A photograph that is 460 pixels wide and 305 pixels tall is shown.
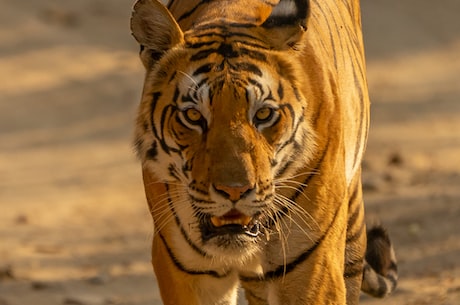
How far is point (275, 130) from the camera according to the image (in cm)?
338

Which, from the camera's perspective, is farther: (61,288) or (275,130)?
(61,288)

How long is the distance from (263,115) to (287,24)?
314 mm

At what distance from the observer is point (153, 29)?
351cm

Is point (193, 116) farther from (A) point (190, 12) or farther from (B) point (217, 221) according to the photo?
(A) point (190, 12)

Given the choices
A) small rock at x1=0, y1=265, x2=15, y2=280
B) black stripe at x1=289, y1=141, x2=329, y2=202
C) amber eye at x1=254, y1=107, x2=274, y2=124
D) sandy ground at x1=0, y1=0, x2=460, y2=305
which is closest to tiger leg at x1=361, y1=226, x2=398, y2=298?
sandy ground at x1=0, y1=0, x2=460, y2=305

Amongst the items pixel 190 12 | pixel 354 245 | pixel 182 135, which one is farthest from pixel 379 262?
pixel 182 135

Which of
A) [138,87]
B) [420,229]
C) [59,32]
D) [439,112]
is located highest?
[59,32]

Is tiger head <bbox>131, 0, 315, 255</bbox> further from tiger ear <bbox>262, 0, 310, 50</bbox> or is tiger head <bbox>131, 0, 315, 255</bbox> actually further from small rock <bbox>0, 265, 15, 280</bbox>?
small rock <bbox>0, 265, 15, 280</bbox>

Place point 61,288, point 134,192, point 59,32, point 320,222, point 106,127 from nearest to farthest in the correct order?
point 320,222, point 61,288, point 134,192, point 106,127, point 59,32

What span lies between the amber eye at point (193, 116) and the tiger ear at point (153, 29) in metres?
0.25

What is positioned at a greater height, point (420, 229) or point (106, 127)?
point (106, 127)

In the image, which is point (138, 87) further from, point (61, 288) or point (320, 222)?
point (320, 222)

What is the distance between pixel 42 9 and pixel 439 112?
3289 mm

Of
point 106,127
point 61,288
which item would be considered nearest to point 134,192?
point 106,127
